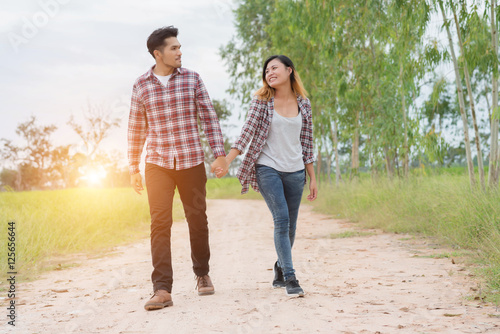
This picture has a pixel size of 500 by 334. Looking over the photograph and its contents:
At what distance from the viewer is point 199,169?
4238 millimetres

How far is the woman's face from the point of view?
438 centimetres

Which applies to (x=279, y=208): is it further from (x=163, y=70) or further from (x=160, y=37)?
(x=160, y=37)

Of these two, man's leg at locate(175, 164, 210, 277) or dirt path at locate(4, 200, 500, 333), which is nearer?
dirt path at locate(4, 200, 500, 333)

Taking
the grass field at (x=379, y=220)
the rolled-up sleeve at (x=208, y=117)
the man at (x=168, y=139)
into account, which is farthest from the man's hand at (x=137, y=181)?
the grass field at (x=379, y=220)

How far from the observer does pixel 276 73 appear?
438cm

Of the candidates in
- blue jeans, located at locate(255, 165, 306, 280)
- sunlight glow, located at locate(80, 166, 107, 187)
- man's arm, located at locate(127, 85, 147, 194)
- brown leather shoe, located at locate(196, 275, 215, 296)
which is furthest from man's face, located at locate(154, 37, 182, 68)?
sunlight glow, located at locate(80, 166, 107, 187)

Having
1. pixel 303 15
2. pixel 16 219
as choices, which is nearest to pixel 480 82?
pixel 303 15

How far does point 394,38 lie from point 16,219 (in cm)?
882

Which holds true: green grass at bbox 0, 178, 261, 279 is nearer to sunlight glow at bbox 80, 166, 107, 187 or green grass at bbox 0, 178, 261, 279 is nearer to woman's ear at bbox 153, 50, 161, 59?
woman's ear at bbox 153, 50, 161, 59

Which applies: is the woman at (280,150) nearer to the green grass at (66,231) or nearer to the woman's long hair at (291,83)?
the woman's long hair at (291,83)

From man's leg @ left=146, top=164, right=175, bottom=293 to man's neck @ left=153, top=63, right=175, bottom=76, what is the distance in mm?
778

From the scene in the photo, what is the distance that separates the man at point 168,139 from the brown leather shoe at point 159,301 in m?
0.07

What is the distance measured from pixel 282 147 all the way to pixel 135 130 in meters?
1.24

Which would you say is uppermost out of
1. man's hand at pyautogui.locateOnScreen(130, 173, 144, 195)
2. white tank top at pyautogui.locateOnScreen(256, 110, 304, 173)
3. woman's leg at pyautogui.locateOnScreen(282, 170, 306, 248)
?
white tank top at pyautogui.locateOnScreen(256, 110, 304, 173)
